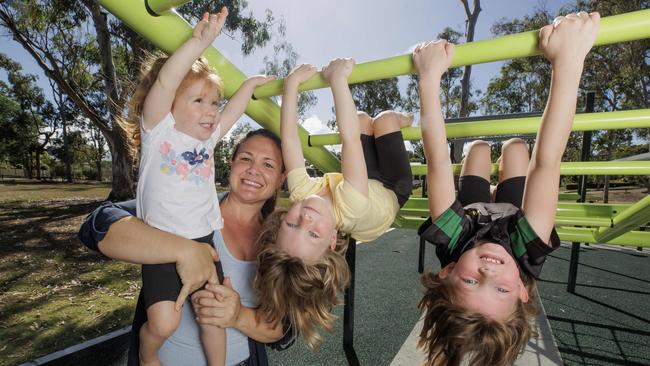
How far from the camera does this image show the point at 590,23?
104 centimetres

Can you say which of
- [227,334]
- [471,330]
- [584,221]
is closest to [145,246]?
[227,334]

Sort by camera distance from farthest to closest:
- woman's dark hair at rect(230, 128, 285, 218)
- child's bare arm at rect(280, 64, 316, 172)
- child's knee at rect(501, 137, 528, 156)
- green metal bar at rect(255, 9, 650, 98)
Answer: child's knee at rect(501, 137, 528, 156), woman's dark hair at rect(230, 128, 285, 218), child's bare arm at rect(280, 64, 316, 172), green metal bar at rect(255, 9, 650, 98)

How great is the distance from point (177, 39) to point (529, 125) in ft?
4.45

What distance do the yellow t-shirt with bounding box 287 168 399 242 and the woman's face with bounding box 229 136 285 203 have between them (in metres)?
0.11

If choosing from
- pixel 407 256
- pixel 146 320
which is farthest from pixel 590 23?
pixel 407 256

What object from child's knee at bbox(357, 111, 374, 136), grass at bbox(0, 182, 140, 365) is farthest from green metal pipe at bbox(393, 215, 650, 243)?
grass at bbox(0, 182, 140, 365)

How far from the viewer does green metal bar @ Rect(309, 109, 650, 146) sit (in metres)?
1.27

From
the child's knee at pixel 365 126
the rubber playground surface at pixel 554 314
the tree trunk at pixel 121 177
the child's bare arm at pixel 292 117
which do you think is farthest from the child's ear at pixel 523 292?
the tree trunk at pixel 121 177

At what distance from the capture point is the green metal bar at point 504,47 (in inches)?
35.4

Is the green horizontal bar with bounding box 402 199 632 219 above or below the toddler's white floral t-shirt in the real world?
below

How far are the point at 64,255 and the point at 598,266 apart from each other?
35.8ft

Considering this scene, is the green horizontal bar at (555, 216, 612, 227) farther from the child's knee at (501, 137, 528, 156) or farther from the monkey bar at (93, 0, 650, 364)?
the child's knee at (501, 137, 528, 156)

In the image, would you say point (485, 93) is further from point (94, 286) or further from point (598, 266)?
point (94, 286)

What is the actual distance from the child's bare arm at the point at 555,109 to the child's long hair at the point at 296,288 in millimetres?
930
